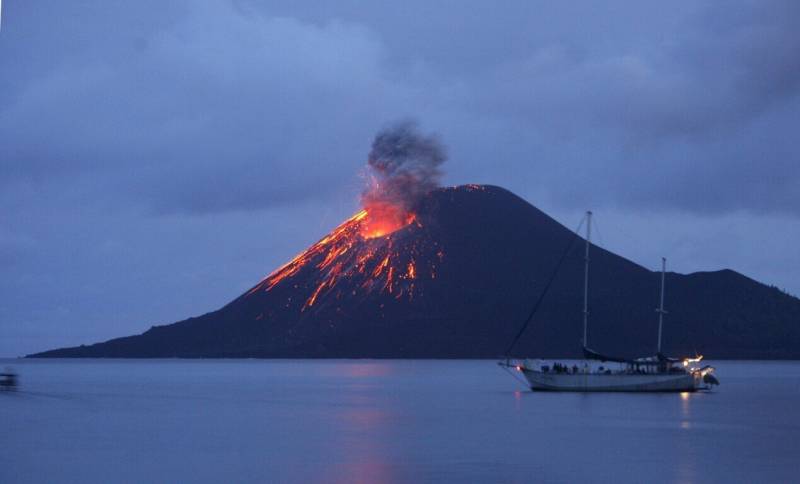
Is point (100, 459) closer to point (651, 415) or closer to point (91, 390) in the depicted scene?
point (651, 415)

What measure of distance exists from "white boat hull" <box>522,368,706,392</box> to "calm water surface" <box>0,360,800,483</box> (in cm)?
96

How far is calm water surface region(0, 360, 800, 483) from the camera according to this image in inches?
1405

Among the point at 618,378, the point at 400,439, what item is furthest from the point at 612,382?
the point at 400,439

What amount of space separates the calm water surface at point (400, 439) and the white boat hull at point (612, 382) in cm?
96

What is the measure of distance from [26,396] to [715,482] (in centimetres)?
5357

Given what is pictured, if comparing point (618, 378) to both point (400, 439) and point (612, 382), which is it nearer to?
point (612, 382)

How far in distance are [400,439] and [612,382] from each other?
31.2 metres

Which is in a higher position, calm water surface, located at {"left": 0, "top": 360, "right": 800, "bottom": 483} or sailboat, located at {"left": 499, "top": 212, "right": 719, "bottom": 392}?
sailboat, located at {"left": 499, "top": 212, "right": 719, "bottom": 392}

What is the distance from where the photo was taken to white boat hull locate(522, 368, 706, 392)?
7444cm

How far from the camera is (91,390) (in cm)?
9019

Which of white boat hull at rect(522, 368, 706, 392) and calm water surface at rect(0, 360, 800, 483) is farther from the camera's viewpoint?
white boat hull at rect(522, 368, 706, 392)

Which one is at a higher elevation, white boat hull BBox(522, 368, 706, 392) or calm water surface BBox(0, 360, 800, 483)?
white boat hull BBox(522, 368, 706, 392)

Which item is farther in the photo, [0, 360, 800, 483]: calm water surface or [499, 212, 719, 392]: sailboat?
[499, 212, 719, 392]: sailboat

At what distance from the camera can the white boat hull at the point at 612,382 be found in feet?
244
